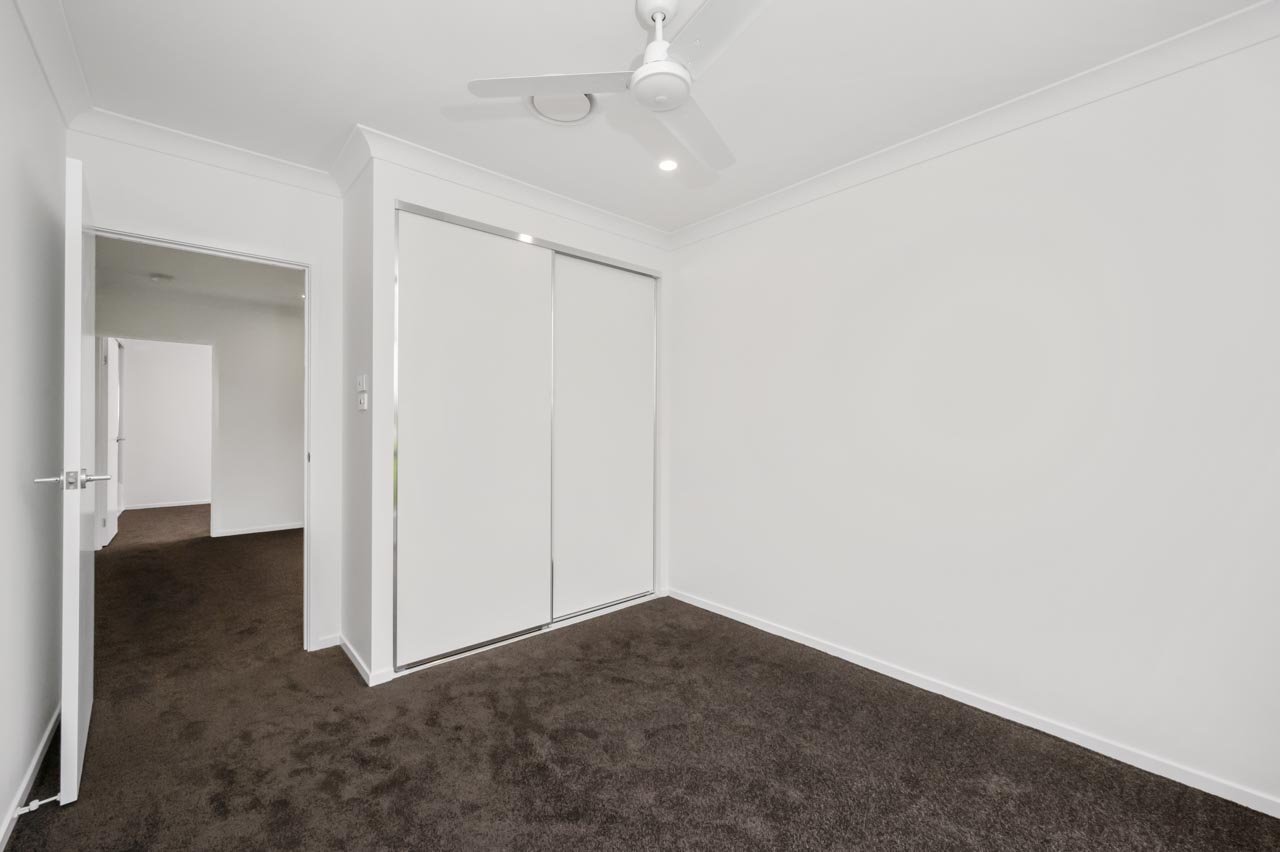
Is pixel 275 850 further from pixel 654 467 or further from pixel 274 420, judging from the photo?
pixel 274 420

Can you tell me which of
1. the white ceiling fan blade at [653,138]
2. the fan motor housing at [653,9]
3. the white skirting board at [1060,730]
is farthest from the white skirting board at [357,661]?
the fan motor housing at [653,9]

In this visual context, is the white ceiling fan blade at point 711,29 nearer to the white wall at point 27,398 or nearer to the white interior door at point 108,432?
the white wall at point 27,398

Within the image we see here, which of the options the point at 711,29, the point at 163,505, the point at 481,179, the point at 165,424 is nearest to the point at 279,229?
the point at 481,179

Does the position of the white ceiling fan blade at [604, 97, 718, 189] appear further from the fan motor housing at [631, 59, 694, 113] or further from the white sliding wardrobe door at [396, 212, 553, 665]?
the white sliding wardrobe door at [396, 212, 553, 665]

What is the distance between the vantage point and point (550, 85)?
1694mm

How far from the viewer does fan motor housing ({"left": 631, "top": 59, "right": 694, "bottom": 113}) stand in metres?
1.55

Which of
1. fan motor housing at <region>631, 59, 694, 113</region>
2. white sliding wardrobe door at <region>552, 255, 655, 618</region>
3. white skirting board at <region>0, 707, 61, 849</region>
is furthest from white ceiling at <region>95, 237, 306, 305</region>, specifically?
fan motor housing at <region>631, 59, 694, 113</region>

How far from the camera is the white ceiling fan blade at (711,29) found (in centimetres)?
139

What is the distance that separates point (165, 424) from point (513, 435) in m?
8.07

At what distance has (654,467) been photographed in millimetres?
3967

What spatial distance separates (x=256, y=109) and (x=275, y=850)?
2834 millimetres

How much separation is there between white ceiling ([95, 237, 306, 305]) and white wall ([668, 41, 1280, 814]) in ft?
13.8

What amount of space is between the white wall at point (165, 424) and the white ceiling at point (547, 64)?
22.5ft

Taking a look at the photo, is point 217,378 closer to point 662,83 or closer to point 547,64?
point 547,64
